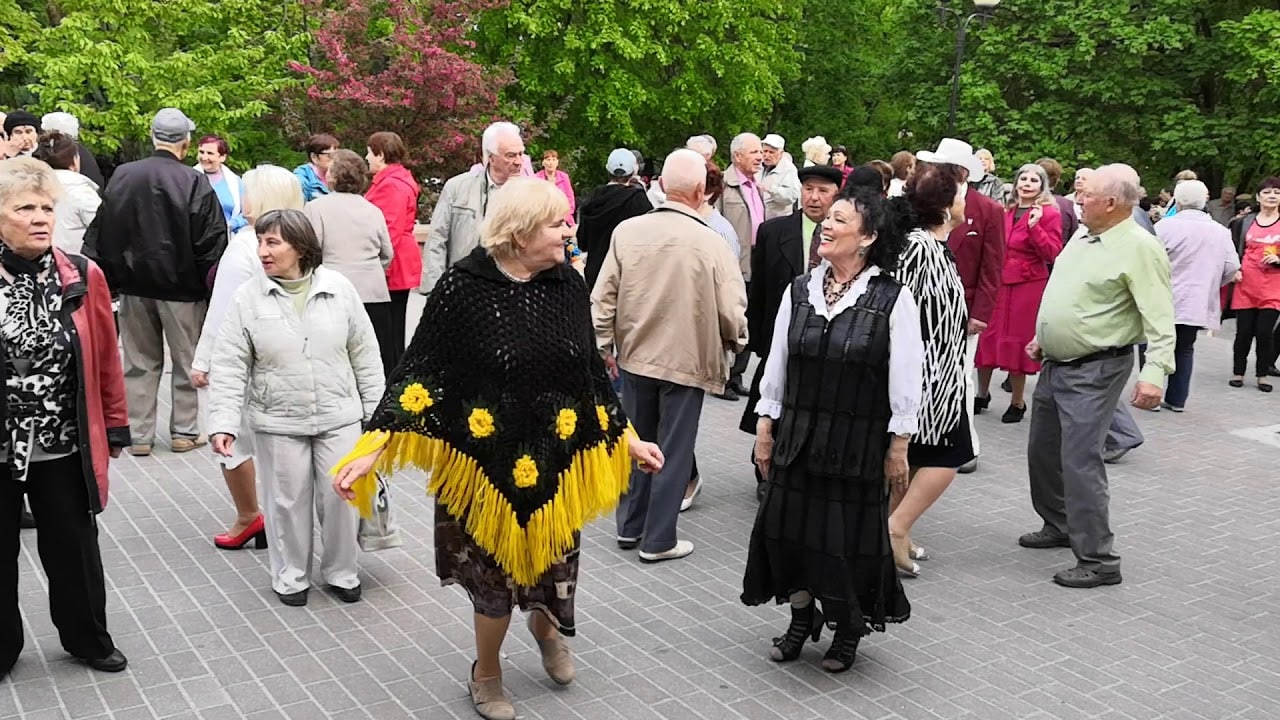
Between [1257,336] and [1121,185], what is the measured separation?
707cm

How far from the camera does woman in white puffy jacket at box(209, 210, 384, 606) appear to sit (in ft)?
17.0

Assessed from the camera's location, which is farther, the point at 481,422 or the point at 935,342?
the point at 935,342

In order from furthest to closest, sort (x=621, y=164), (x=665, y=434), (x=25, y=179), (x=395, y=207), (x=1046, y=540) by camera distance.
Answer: (x=621, y=164) → (x=395, y=207) → (x=1046, y=540) → (x=665, y=434) → (x=25, y=179)

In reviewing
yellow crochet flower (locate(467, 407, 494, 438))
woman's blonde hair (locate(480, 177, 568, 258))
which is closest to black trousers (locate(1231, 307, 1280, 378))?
woman's blonde hair (locate(480, 177, 568, 258))

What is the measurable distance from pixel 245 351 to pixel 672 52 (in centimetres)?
2058

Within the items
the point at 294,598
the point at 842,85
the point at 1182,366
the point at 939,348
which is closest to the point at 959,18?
the point at 842,85

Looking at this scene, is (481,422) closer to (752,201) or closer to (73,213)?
(73,213)

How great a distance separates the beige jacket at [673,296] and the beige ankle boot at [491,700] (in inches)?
79.9

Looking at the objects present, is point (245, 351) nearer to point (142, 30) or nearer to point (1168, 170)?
point (142, 30)

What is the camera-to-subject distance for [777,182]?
11.0m

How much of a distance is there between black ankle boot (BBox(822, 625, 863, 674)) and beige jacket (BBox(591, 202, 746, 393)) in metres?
1.62

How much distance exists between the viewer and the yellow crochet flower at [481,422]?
4098 millimetres

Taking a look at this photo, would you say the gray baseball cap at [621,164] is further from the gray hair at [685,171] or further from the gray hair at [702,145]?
the gray hair at [685,171]

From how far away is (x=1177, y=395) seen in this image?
10.5 m
